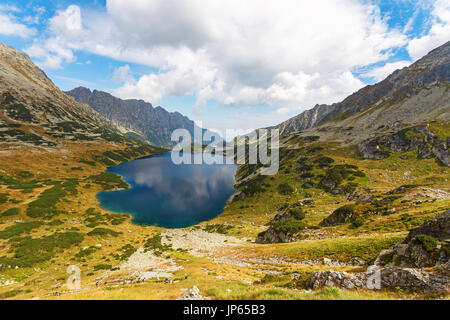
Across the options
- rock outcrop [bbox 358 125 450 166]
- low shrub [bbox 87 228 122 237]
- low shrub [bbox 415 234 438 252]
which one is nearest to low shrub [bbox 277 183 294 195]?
rock outcrop [bbox 358 125 450 166]

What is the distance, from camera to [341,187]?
69.0 m

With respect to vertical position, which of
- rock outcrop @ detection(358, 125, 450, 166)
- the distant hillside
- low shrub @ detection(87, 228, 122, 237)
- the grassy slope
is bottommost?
low shrub @ detection(87, 228, 122, 237)

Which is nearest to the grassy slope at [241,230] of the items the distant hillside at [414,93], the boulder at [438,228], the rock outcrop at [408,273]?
the rock outcrop at [408,273]

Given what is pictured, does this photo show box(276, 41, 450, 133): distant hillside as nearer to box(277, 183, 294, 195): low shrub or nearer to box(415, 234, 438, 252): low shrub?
box(277, 183, 294, 195): low shrub

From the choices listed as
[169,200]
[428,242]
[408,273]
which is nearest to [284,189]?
[169,200]

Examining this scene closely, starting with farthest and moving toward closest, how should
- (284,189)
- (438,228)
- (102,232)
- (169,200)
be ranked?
1. (169,200)
2. (284,189)
3. (102,232)
4. (438,228)

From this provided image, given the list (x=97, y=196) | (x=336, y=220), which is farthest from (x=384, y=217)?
(x=97, y=196)

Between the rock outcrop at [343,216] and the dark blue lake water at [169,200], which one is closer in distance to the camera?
the rock outcrop at [343,216]

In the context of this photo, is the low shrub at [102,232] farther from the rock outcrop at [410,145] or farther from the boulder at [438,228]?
the rock outcrop at [410,145]

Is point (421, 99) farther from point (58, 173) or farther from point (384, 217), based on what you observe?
point (58, 173)

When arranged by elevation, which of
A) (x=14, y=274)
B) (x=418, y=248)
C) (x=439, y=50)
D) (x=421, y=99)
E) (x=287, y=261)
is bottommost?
(x=14, y=274)

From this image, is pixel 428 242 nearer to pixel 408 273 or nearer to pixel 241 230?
pixel 408 273

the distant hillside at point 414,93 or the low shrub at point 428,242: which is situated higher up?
the distant hillside at point 414,93
